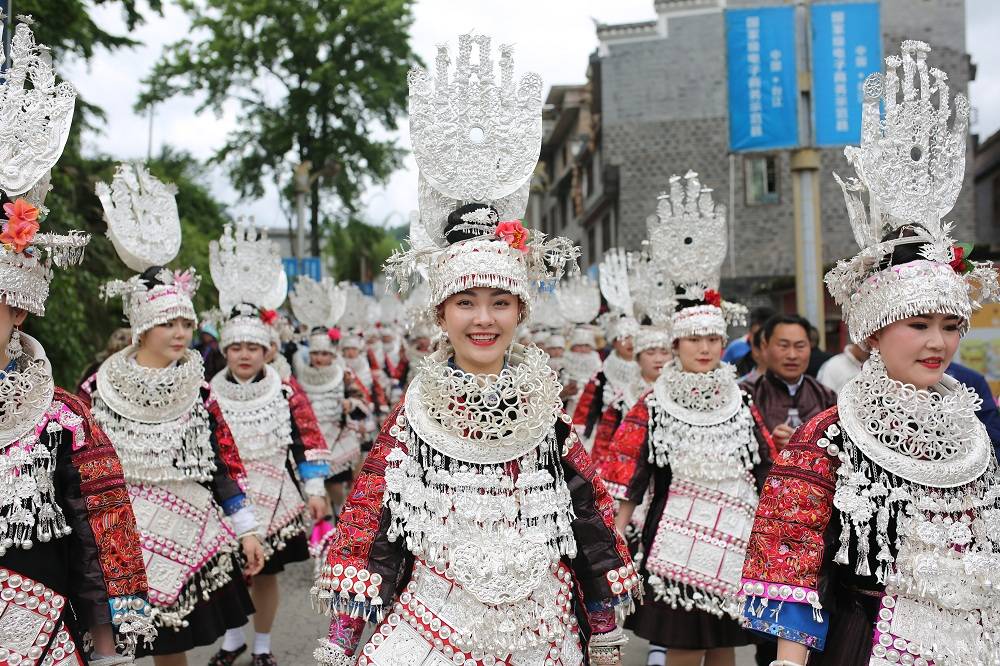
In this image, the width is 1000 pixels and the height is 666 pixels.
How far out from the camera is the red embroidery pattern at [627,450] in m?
4.96

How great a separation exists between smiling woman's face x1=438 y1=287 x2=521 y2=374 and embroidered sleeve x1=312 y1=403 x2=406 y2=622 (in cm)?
41

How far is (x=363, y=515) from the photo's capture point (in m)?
2.96

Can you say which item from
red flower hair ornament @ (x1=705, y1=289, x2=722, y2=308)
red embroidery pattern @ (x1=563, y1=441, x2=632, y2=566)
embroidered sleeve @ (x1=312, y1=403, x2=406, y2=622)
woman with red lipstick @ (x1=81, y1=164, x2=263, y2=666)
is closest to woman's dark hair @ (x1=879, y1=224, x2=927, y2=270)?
red embroidery pattern @ (x1=563, y1=441, x2=632, y2=566)

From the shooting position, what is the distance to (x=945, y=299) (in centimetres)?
286

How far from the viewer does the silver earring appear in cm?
319

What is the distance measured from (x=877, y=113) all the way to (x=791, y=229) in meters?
19.9

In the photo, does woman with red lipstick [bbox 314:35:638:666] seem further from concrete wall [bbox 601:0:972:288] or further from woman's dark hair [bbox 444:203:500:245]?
concrete wall [bbox 601:0:972:288]

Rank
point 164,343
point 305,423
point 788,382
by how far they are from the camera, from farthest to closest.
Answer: point 305,423 → point 788,382 → point 164,343

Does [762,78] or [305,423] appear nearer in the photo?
[305,423]

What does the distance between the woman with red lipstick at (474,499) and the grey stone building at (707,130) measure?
1848 cm

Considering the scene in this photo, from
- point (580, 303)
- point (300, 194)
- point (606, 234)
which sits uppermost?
point (300, 194)

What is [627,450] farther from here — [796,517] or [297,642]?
[297,642]

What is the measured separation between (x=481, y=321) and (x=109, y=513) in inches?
58.4

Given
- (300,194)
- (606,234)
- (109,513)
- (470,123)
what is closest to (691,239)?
(470,123)
